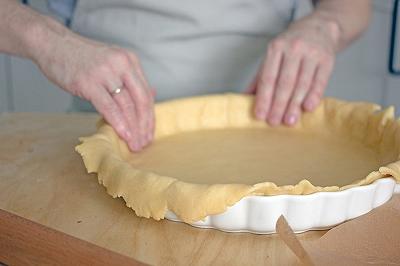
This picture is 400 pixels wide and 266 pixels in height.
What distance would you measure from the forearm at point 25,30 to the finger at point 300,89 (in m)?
0.39

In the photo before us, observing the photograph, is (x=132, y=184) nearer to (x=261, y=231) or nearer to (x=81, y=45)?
(x=261, y=231)

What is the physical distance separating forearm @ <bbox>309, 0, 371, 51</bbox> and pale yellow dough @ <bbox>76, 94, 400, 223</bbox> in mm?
167

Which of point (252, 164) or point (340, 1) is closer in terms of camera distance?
point (252, 164)

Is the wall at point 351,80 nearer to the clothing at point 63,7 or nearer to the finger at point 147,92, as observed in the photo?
the clothing at point 63,7

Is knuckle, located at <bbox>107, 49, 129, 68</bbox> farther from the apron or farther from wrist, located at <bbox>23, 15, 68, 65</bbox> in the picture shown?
the apron

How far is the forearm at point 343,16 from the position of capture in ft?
3.54

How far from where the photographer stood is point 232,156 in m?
0.85

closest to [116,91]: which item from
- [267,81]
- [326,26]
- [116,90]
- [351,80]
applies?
[116,90]

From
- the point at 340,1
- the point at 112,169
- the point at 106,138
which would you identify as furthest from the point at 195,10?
the point at 112,169

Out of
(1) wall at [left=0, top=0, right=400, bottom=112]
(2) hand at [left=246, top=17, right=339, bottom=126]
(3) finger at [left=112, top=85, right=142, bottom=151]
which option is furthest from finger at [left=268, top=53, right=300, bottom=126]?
(1) wall at [left=0, top=0, right=400, bottom=112]

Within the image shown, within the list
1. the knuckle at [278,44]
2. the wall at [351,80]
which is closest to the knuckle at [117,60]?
the knuckle at [278,44]

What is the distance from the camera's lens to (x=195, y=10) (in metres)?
1.16

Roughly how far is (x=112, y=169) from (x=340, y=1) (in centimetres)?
65

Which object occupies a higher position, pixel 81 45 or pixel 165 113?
pixel 81 45
